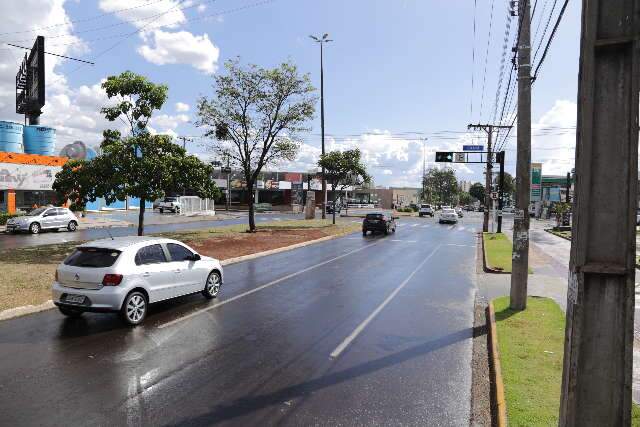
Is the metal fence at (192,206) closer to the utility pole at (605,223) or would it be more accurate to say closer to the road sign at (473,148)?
the road sign at (473,148)

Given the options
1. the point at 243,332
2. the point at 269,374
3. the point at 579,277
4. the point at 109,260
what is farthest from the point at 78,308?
the point at 579,277

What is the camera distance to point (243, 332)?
8570 millimetres

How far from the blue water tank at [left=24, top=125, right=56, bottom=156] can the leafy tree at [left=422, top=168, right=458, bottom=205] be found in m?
95.1

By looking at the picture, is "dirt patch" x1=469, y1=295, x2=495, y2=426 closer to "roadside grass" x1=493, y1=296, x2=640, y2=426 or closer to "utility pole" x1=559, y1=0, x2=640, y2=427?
"roadside grass" x1=493, y1=296, x2=640, y2=426

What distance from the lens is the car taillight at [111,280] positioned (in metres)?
8.45

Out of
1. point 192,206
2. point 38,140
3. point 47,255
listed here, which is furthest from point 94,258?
point 192,206

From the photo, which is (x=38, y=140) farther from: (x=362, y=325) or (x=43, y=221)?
(x=362, y=325)

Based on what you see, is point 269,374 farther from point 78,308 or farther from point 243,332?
point 78,308

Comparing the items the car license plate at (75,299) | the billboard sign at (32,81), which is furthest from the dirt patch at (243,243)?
the billboard sign at (32,81)

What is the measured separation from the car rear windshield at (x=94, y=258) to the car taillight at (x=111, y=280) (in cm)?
22

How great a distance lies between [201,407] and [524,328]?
6.08m

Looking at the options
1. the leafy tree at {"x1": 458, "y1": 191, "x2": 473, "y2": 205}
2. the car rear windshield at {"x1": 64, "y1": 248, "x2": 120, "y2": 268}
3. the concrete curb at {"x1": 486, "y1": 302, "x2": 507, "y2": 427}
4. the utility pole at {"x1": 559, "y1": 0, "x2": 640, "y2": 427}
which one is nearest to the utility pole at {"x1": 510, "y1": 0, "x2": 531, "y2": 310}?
the concrete curb at {"x1": 486, "y1": 302, "x2": 507, "y2": 427}

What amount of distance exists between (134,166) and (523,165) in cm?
1357

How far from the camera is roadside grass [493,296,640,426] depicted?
5.42 metres
